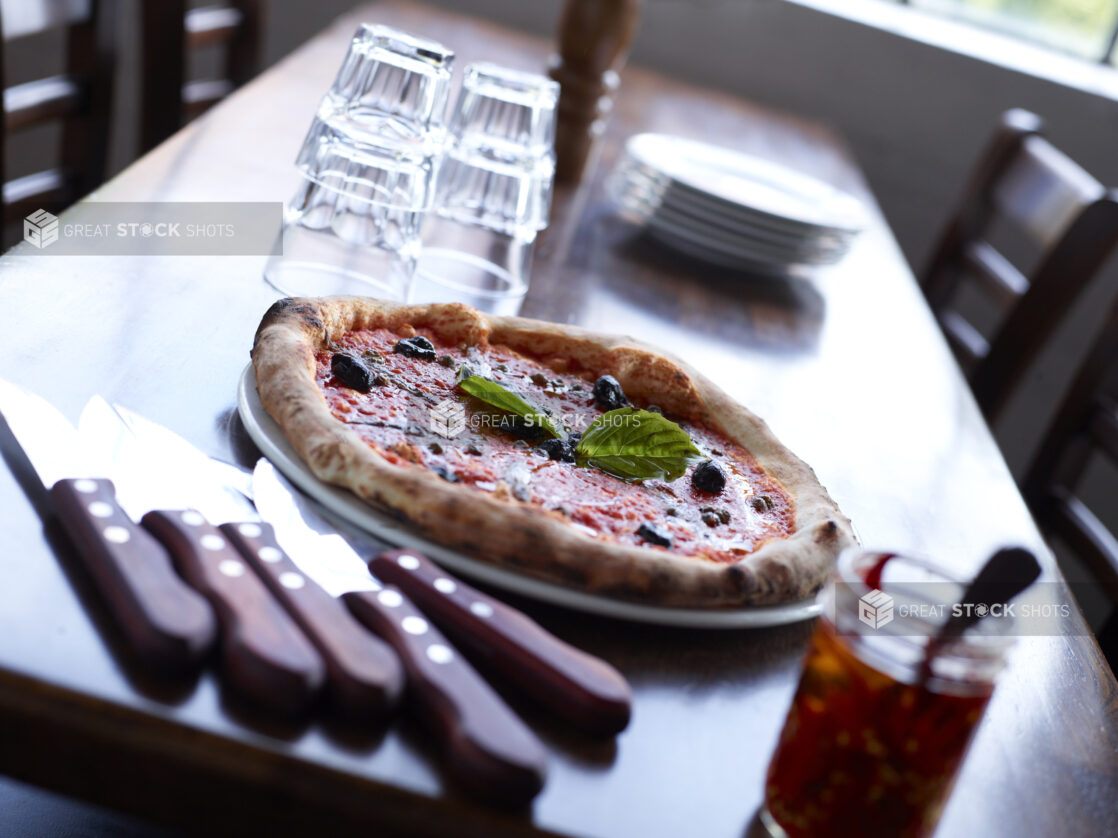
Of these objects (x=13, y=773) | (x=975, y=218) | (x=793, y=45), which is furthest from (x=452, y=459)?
(x=793, y=45)

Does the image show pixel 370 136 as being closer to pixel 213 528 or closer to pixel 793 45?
pixel 213 528

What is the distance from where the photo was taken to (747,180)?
6.22ft

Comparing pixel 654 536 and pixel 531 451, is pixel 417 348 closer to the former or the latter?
pixel 531 451

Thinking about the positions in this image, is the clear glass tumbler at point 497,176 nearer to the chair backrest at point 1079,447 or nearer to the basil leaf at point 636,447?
Answer: the basil leaf at point 636,447

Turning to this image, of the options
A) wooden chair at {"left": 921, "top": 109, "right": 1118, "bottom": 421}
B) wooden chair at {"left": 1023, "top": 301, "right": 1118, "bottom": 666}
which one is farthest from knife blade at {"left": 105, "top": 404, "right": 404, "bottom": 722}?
wooden chair at {"left": 921, "top": 109, "right": 1118, "bottom": 421}

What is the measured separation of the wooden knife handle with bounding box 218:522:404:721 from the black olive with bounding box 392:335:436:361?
1.13 feet

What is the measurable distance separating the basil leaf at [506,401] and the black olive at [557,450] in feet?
0.05

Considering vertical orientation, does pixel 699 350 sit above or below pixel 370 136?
below

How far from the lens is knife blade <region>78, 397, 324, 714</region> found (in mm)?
555

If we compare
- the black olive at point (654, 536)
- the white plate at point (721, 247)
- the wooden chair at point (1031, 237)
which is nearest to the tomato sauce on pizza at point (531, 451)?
the black olive at point (654, 536)

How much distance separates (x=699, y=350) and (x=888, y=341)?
14.3 inches

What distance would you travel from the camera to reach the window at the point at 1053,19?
3262 millimetres

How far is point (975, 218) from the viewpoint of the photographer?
2.44 m

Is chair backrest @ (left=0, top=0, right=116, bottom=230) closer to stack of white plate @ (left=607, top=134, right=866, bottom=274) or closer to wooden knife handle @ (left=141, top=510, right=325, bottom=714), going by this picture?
stack of white plate @ (left=607, top=134, right=866, bottom=274)
